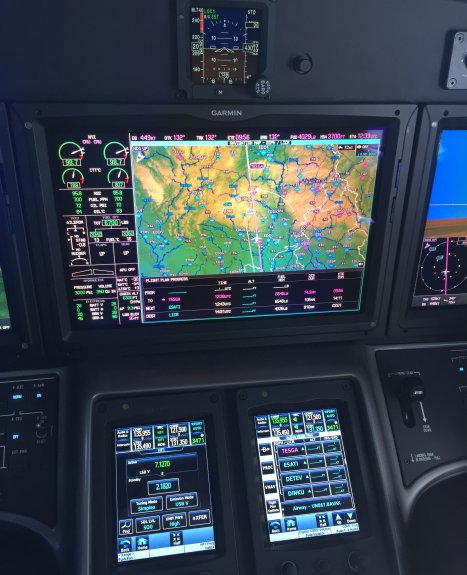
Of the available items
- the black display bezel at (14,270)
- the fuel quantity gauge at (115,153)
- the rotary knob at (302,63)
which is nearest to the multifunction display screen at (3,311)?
the black display bezel at (14,270)

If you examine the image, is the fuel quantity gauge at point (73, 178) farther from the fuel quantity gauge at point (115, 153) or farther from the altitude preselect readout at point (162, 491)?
the altitude preselect readout at point (162, 491)

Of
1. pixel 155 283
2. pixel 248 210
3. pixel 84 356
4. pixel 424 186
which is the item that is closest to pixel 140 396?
pixel 84 356

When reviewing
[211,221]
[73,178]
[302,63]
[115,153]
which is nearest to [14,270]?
[73,178]

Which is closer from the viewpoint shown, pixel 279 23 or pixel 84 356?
pixel 279 23

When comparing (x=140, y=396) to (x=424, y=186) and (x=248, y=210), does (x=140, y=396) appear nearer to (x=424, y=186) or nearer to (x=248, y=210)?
(x=248, y=210)

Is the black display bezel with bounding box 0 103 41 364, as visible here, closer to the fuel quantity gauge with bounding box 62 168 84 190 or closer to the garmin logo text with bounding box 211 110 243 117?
the fuel quantity gauge with bounding box 62 168 84 190
